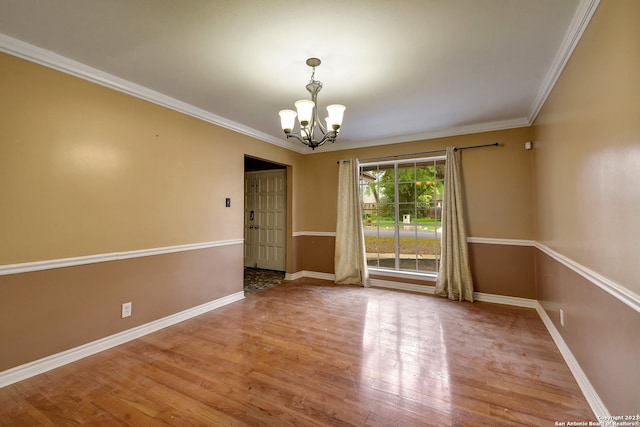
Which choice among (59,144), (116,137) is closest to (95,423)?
(59,144)

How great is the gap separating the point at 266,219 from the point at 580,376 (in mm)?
4934

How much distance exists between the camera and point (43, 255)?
7.06ft

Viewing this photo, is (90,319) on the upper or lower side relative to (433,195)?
lower

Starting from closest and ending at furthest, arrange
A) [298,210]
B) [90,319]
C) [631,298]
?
1. [631,298]
2. [90,319]
3. [298,210]

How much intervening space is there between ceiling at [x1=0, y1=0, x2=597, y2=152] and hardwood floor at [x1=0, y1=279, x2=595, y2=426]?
7.96 ft

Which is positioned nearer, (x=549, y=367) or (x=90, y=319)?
(x=549, y=367)

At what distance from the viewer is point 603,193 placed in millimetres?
1532

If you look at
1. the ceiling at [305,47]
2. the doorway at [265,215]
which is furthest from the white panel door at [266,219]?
the ceiling at [305,47]

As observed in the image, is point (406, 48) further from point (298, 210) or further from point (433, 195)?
A: point (298, 210)

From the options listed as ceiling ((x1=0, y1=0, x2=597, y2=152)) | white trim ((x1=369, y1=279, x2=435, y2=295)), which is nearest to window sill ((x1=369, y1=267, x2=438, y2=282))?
white trim ((x1=369, y1=279, x2=435, y2=295))

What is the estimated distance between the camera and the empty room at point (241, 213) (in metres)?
1.65

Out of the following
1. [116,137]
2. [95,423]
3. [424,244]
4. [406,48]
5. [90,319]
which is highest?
[406,48]

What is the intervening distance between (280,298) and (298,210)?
5.96ft

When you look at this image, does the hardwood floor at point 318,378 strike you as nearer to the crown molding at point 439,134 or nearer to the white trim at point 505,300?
the white trim at point 505,300
